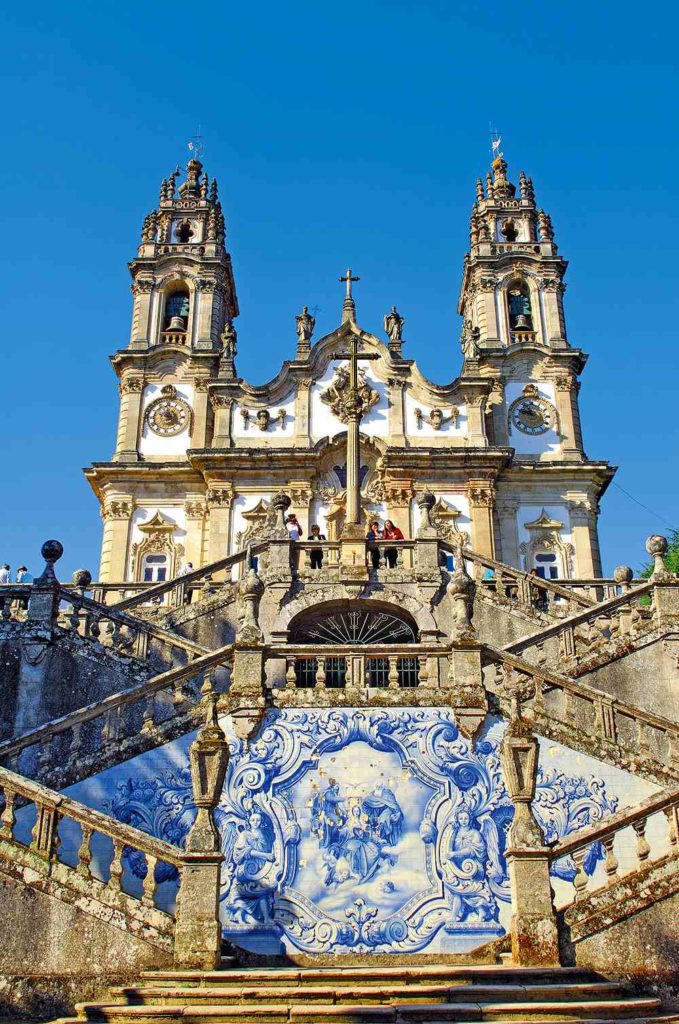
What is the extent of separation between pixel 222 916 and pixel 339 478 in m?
21.1

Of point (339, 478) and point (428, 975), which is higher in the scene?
point (339, 478)

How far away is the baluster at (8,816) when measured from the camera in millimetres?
10906

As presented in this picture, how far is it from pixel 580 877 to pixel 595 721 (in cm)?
319

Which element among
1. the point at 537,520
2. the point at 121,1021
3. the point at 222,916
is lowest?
the point at 121,1021

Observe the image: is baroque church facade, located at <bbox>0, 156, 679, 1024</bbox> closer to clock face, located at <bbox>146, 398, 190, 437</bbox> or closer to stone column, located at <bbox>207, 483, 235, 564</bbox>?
stone column, located at <bbox>207, 483, 235, 564</bbox>

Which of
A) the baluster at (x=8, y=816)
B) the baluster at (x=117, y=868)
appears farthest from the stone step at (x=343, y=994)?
the baluster at (x=8, y=816)

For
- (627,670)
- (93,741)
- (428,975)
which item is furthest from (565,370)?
(428,975)

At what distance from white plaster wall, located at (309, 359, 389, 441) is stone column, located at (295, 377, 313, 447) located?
117 millimetres

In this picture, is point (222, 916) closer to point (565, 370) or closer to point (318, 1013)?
point (318, 1013)

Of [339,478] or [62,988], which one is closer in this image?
[62,988]

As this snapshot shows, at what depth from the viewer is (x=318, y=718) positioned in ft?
42.7

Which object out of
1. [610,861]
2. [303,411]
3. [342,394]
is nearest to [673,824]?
[610,861]

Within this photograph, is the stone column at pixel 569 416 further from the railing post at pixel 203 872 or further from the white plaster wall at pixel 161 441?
the railing post at pixel 203 872

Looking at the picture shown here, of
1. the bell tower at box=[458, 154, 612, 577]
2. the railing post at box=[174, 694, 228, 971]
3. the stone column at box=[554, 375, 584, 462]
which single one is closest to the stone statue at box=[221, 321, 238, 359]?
the bell tower at box=[458, 154, 612, 577]
